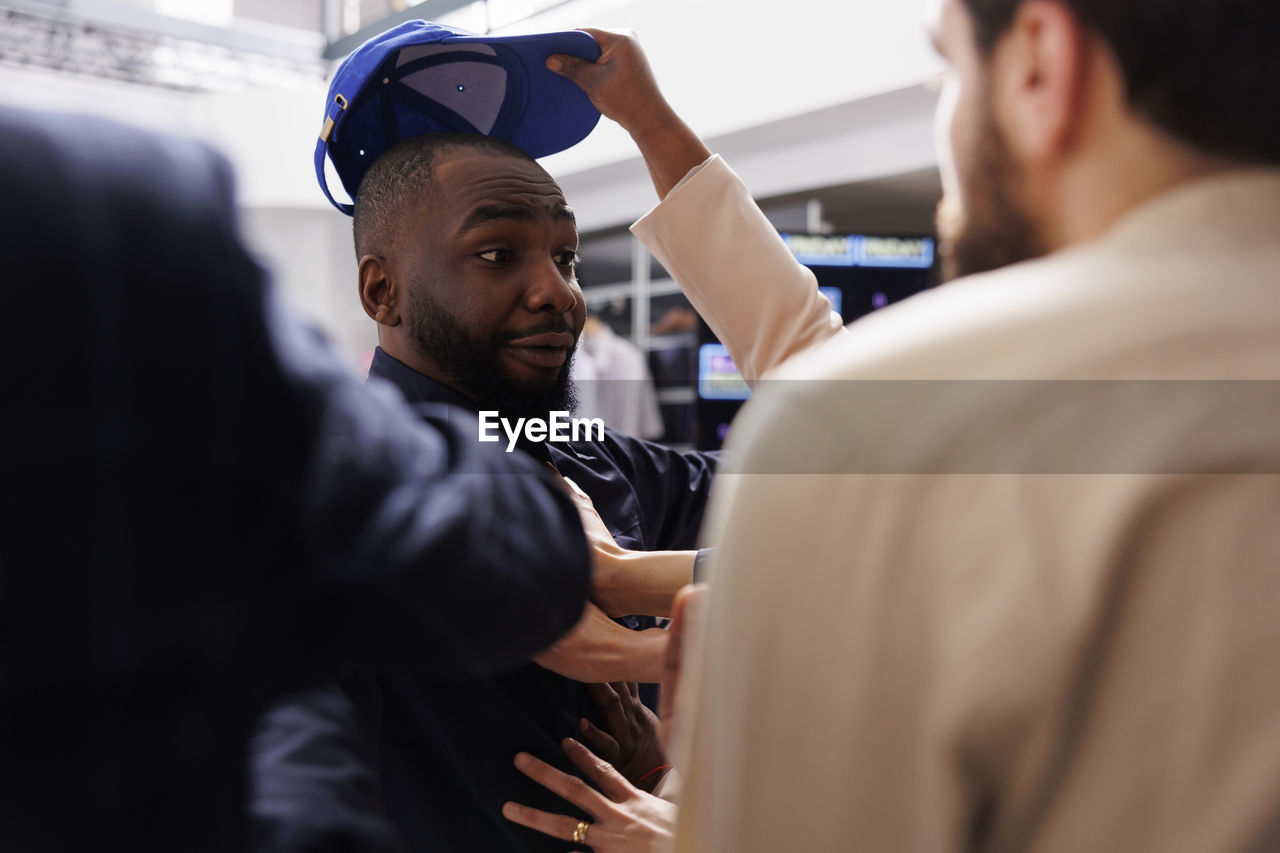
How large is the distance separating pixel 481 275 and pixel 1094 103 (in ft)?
3.60

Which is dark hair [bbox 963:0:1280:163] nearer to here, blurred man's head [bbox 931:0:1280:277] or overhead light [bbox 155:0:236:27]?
blurred man's head [bbox 931:0:1280:277]

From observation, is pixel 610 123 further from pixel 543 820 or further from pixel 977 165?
pixel 977 165

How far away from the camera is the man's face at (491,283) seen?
5.14ft

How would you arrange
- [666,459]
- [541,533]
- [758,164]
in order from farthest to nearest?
1. [758,164]
2. [666,459]
3. [541,533]

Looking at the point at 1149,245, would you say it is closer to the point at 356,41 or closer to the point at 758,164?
the point at 758,164

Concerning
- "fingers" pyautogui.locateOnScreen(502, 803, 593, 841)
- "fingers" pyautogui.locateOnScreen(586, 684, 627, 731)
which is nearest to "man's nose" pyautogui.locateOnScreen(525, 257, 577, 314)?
"fingers" pyautogui.locateOnScreen(586, 684, 627, 731)

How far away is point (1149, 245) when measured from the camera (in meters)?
0.57

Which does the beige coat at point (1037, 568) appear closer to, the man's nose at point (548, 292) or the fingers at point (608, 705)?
the fingers at point (608, 705)

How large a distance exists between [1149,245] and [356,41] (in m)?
10.3

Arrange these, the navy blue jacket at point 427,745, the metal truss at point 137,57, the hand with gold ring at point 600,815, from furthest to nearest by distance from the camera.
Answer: the metal truss at point 137,57 < the hand with gold ring at point 600,815 < the navy blue jacket at point 427,745

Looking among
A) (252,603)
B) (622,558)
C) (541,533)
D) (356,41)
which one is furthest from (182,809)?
(356,41)

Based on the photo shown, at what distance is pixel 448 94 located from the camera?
165 cm

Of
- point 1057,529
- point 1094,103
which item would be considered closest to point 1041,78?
point 1094,103

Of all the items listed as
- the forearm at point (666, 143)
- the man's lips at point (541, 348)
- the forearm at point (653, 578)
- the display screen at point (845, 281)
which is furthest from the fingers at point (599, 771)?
the display screen at point (845, 281)
